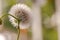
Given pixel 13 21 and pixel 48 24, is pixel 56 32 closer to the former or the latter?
pixel 48 24

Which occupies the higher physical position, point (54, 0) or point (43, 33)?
point (54, 0)

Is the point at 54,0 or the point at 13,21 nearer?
the point at 13,21

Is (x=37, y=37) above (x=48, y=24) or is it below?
below

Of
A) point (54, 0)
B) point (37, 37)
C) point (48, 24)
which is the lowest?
point (37, 37)

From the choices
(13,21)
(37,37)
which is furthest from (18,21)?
(37,37)

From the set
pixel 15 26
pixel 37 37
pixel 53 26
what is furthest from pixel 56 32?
pixel 15 26

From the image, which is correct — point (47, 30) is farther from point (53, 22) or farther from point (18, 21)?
point (18, 21)

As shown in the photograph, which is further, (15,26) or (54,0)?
(54,0)

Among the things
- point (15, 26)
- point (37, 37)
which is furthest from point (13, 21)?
point (37, 37)
